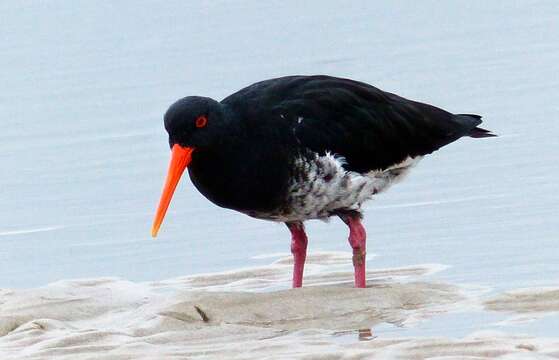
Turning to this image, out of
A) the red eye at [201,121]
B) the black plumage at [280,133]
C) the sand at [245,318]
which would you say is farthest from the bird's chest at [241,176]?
the sand at [245,318]

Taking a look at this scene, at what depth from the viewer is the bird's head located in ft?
33.6

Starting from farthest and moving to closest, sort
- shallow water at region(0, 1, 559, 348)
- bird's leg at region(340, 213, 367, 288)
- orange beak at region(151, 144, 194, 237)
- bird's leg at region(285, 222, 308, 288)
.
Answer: shallow water at region(0, 1, 559, 348)
bird's leg at region(285, 222, 308, 288)
bird's leg at region(340, 213, 367, 288)
orange beak at region(151, 144, 194, 237)

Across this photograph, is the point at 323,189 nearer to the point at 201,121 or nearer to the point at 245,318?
the point at 201,121

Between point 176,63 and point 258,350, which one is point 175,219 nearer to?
point 258,350

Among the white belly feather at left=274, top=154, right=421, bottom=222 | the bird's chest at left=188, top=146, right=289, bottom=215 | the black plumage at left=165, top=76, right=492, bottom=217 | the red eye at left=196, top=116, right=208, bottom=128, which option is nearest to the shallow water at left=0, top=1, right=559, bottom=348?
the white belly feather at left=274, top=154, right=421, bottom=222

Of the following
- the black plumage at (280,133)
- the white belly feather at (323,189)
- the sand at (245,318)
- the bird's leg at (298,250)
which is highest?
the black plumage at (280,133)

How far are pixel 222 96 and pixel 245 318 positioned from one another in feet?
24.7

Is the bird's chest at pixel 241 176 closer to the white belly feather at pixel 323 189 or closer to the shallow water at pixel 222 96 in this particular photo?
the white belly feather at pixel 323 189

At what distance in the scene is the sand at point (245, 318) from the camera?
8312 mm

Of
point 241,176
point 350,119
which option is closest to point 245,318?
point 241,176

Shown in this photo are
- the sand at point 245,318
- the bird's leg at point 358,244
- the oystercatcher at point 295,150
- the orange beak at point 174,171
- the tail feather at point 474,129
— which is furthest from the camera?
the tail feather at point 474,129

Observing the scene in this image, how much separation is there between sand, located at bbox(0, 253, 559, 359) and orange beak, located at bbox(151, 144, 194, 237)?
1.63ft

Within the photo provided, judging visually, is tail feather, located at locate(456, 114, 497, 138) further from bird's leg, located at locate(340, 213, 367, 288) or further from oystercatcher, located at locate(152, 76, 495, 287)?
bird's leg, located at locate(340, 213, 367, 288)

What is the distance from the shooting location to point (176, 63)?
19219 millimetres
